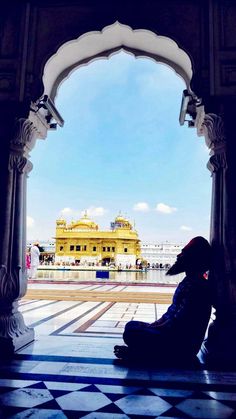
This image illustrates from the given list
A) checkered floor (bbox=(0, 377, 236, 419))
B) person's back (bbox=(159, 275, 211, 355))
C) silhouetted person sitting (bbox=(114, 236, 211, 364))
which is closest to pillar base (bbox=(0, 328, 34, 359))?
checkered floor (bbox=(0, 377, 236, 419))

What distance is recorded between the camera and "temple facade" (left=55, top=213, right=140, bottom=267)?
3550cm

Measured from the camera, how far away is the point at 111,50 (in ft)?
10.7

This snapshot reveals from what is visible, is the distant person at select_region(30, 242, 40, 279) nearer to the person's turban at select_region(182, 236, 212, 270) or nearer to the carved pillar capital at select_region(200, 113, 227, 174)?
the carved pillar capital at select_region(200, 113, 227, 174)

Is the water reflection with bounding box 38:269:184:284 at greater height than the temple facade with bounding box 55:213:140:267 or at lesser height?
lesser

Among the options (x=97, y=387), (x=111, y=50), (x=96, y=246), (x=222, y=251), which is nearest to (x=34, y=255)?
(x=111, y=50)

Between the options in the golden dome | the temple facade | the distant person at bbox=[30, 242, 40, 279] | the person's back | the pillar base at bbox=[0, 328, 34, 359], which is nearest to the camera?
the person's back

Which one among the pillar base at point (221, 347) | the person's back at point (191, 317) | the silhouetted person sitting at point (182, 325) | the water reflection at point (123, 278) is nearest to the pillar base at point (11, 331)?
the silhouetted person sitting at point (182, 325)

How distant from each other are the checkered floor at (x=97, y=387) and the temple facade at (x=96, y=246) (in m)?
32.5

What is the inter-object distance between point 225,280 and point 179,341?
54 cm

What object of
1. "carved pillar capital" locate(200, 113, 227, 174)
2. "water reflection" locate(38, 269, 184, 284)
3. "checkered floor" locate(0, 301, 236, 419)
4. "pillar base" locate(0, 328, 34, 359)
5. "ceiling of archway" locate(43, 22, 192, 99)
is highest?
"ceiling of archway" locate(43, 22, 192, 99)

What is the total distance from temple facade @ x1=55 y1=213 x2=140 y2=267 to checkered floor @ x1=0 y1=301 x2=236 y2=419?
32.5 metres

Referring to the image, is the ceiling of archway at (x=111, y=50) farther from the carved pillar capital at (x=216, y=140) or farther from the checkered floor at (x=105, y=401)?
the checkered floor at (x=105, y=401)

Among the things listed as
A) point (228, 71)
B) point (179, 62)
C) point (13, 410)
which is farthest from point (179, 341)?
point (179, 62)

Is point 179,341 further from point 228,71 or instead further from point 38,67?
point 38,67
